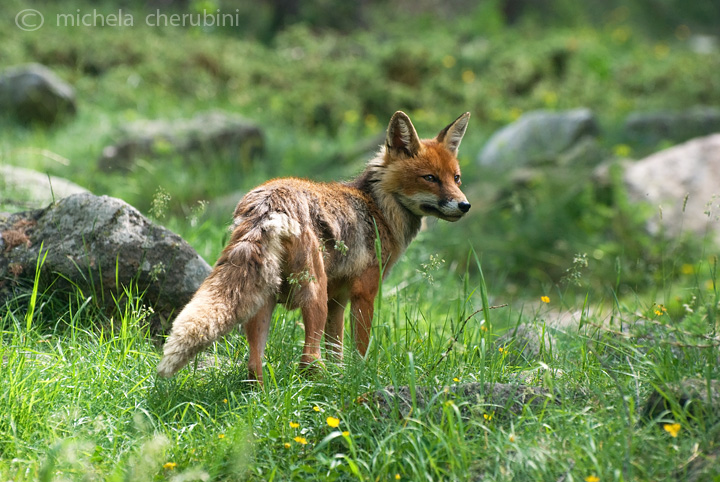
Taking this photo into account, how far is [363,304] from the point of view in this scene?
14.3 feet

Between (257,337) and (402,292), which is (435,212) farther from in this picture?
(257,337)

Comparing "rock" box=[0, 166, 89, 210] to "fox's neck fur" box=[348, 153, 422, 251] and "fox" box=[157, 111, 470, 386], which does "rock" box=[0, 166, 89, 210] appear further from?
"fox" box=[157, 111, 470, 386]

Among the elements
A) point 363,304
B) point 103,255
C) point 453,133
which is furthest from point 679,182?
point 103,255

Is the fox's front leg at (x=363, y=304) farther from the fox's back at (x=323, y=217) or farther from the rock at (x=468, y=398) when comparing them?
the rock at (x=468, y=398)

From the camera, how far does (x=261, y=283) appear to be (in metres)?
3.61

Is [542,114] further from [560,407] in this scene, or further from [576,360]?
[560,407]

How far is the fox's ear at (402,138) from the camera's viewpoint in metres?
4.69

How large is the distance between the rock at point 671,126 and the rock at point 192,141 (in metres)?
6.31

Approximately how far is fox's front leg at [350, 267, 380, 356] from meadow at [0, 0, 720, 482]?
0.84 ft

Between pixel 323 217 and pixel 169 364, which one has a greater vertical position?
pixel 323 217

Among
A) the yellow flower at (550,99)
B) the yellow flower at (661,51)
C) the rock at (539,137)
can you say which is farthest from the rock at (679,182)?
the yellow flower at (661,51)

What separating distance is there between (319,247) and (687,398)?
6.45 ft

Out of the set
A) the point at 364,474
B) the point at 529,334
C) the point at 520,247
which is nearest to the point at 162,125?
the point at 520,247

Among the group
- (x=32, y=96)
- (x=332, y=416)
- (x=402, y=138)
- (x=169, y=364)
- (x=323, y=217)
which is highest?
(x=402, y=138)
